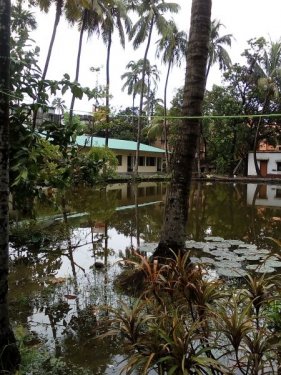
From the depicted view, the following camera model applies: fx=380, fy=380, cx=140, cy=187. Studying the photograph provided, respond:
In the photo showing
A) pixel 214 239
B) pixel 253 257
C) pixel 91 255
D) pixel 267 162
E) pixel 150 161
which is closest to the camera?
pixel 253 257

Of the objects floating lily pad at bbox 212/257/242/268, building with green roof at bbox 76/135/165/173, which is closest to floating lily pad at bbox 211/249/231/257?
floating lily pad at bbox 212/257/242/268

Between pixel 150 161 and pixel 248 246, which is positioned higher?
pixel 150 161

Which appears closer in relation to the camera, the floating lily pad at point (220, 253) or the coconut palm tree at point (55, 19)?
the floating lily pad at point (220, 253)

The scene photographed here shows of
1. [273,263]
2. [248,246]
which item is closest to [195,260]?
[273,263]

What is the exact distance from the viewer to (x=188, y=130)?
507cm

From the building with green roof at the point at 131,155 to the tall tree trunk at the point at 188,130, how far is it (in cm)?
2309

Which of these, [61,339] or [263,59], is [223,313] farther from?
[263,59]

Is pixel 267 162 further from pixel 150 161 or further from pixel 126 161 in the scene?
pixel 126 161

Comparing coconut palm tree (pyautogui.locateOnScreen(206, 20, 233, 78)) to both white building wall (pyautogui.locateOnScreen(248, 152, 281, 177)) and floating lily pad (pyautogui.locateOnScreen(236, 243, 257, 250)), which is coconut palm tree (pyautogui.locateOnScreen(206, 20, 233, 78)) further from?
floating lily pad (pyautogui.locateOnScreen(236, 243, 257, 250))

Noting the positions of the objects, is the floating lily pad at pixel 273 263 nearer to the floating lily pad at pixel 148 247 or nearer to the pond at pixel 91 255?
the pond at pixel 91 255

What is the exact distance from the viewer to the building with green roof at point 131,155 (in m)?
31.5

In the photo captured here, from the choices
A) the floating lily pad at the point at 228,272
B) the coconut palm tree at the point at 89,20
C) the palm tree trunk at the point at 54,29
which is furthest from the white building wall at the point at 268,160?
the floating lily pad at the point at 228,272

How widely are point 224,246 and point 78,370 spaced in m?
5.01

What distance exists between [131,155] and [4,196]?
3210 centimetres
